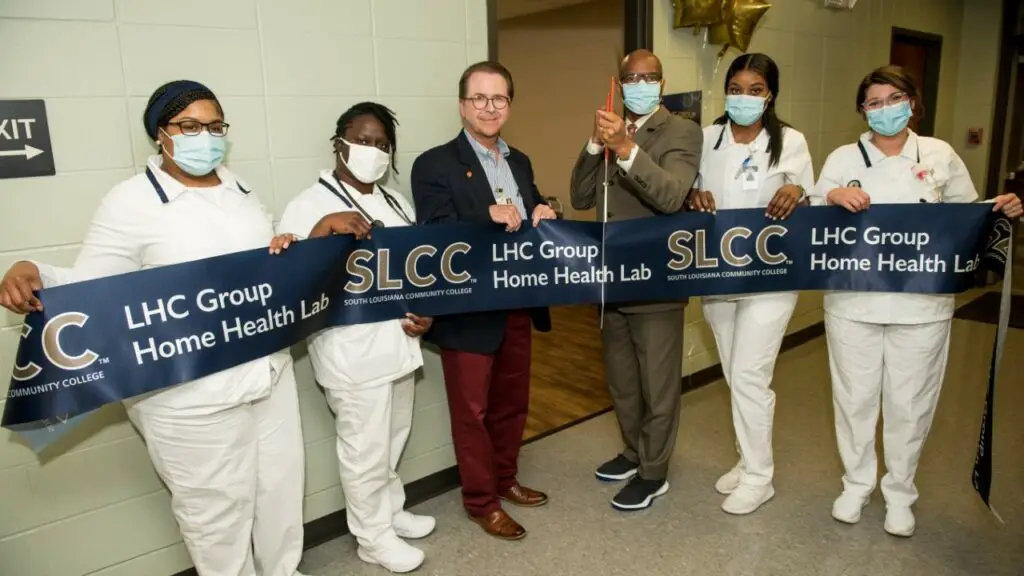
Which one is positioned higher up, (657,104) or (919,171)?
(657,104)

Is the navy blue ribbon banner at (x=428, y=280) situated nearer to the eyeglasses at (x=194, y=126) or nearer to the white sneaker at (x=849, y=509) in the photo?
the eyeglasses at (x=194, y=126)

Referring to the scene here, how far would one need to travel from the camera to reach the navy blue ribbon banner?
67.4 inches

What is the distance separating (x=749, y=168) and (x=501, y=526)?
1.62 metres

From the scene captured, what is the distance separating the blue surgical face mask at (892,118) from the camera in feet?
7.53

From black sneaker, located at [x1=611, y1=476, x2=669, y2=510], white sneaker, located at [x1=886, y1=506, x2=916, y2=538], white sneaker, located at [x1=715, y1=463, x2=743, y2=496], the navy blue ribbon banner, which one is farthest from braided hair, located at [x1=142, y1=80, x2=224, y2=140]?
white sneaker, located at [x1=886, y1=506, x2=916, y2=538]

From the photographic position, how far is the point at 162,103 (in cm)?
181

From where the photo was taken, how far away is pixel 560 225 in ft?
8.06

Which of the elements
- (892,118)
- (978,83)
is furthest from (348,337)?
(978,83)

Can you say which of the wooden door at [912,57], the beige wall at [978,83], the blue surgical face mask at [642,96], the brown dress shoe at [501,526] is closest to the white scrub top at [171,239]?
the brown dress shoe at [501,526]

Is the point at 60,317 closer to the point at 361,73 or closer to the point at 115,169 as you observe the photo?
the point at 115,169

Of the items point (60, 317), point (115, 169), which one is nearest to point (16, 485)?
point (60, 317)

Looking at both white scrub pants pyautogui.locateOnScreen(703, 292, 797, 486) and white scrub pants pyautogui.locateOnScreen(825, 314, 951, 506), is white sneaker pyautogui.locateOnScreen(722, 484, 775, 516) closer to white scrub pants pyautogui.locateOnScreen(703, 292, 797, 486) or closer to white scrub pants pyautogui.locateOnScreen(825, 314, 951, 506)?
white scrub pants pyautogui.locateOnScreen(703, 292, 797, 486)

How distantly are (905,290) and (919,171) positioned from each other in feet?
1.34

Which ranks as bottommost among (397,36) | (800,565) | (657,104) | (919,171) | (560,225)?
(800,565)
